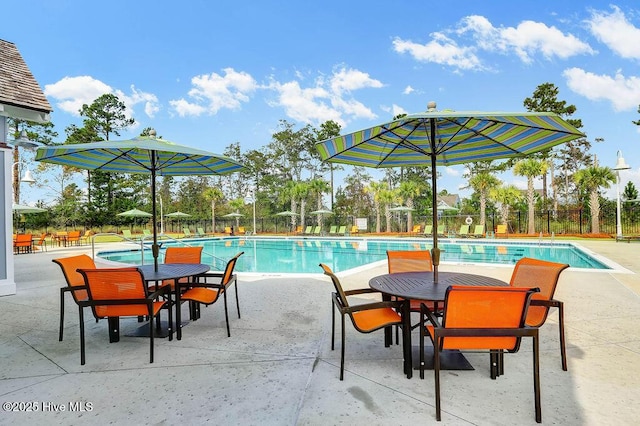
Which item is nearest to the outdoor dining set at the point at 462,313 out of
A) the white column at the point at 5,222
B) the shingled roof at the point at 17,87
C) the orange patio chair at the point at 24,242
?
the white column at the point at 5,222

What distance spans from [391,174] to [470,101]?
10696mm

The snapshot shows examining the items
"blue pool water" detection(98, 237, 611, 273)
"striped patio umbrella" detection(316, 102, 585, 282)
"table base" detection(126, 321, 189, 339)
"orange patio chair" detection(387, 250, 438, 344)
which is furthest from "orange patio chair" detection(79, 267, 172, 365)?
"blue pool water" detection(98, 237, 611, 273)

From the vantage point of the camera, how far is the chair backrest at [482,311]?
2.14 metres

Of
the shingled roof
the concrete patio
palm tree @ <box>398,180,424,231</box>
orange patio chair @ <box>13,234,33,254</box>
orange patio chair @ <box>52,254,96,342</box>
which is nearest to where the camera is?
the concrete patio

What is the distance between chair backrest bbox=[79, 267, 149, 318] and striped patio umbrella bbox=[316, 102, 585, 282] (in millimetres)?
2214

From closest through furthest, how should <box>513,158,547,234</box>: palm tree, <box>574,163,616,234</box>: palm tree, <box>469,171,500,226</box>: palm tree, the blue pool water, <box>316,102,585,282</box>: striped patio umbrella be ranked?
<box>316,102,585,282</box>: striped patio umbrella < the blue pool water < <box>574,163,616,234</box>: palm tree < <box>513,158,547,234</box>: palm tree < <box>469,171,500,226</box>: palm tree

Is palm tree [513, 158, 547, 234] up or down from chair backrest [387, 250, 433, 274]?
up

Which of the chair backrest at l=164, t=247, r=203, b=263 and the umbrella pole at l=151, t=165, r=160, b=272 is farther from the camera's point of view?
the chair backrest at l=164, t=247, r=203, b=263

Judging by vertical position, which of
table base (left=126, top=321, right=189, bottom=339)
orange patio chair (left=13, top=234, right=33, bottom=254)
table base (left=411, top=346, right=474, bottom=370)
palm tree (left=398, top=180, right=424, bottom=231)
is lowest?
table base (left=126, top=321, right=189, bottom=339)

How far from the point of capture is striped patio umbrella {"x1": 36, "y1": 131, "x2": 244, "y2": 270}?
3.78 metres

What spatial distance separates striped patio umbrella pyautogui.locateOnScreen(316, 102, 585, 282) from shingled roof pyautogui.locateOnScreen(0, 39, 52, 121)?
5.76 m

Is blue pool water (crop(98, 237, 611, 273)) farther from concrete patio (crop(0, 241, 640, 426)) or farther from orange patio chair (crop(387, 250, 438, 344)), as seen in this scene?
concrete patio (crop(0, 241, 640, 426))

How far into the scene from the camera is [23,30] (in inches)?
685

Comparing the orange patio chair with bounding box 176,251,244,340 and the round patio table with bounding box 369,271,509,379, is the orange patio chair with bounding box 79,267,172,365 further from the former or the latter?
the round patio table with bounding box 369,271,509,379
